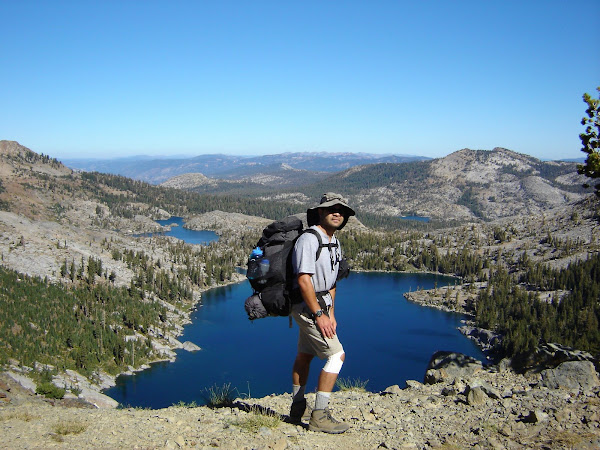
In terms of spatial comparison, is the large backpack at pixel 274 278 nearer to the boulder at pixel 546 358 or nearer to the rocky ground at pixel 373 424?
the rocky ground at pixel 373 424

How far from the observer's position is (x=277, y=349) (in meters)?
88.7

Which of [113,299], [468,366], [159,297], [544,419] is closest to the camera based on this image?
[544,419]

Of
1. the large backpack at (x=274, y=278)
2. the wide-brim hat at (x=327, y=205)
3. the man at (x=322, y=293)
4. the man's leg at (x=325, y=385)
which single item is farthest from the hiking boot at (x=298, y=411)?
the wide-brim hat at (x=327, y=205)

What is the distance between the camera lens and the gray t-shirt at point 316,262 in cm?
809

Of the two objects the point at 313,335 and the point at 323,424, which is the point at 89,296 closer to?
the point at 323,424

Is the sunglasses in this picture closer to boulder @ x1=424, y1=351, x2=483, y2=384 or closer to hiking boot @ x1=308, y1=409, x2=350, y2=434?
hiking boot @ x1=308, y1=409, x2=350, y2=434

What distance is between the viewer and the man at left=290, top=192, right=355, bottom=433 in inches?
320

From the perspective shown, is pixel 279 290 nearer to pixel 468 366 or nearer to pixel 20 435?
pixel 20 435

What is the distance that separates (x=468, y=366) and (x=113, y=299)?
3873 inches

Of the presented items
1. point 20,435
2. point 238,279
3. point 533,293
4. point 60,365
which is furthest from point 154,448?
point 238,279

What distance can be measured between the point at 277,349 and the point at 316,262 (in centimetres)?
8425

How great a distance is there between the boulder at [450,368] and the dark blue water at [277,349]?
4646 centimetres

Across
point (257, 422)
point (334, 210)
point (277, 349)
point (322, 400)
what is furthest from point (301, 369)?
point (277, 349)

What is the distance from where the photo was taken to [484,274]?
15462 cm
